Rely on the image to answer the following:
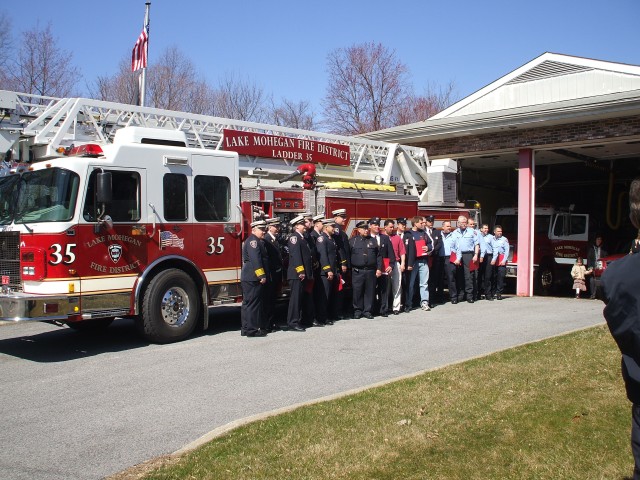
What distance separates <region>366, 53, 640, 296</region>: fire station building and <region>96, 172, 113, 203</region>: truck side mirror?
10685 millimetres

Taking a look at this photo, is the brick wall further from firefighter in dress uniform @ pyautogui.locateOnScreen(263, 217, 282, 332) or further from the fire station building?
firefighter in dress uniform @ pyautogui.locateOnScreen(263, 217, 282, 332)

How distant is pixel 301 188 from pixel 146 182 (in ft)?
10.9

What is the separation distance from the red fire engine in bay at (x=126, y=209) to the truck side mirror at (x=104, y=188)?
2 centimetres

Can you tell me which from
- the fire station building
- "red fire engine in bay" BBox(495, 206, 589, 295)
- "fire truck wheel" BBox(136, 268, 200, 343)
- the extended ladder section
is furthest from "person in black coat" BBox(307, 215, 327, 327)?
"red fire engine in bay" BBox(495, 206, 589, 295)

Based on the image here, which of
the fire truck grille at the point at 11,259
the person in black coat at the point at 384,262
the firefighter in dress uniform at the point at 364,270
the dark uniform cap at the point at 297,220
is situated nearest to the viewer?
the fire truck grille at the point at 11,259

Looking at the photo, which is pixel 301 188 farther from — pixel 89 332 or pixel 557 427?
pixel 557 427

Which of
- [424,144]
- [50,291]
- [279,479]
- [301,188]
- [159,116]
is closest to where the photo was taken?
[279,479]

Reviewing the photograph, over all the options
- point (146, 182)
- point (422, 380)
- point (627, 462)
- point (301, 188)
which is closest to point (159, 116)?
point (146, 182)

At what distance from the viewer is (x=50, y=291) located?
8352mm

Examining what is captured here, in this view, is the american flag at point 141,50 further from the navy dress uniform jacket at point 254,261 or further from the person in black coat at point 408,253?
the navy dress uniform jacket at point 254,261

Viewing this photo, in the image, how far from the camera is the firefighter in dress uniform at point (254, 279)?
9781mm

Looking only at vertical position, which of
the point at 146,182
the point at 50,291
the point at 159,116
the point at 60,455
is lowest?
the point at 60,455

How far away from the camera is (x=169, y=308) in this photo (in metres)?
9.46

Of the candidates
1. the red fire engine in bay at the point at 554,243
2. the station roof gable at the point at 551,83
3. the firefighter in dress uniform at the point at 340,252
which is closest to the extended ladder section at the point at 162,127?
the firefighter in dress uniform at the point at 340,252
